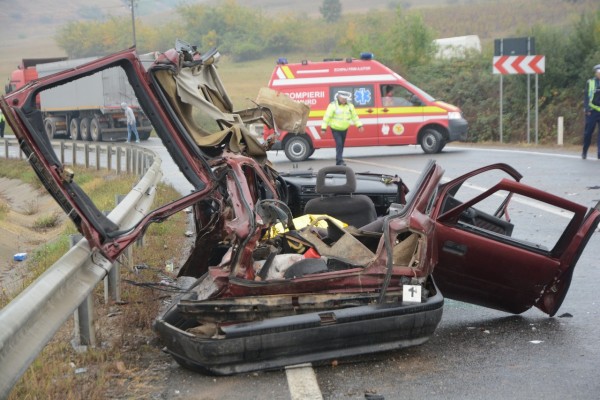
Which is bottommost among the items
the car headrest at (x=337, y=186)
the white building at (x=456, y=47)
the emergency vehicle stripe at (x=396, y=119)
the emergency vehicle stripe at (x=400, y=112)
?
the emergency vehicle stripe at (x=396, y=119)

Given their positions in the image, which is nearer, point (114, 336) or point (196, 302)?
point (196, 302)

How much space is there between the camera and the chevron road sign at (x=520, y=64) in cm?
2772

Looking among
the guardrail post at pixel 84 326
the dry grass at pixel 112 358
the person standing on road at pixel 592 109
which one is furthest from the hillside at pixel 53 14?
the guardrail post at pixel 84 326

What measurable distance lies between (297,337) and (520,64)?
2340 centimetres

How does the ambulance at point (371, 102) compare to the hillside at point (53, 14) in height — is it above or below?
below

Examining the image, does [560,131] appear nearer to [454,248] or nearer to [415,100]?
[415,100]

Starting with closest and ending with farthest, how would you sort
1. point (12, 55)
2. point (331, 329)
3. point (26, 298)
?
1. point (26, 298)
2. point (331, 329)
3. point (12, 55)

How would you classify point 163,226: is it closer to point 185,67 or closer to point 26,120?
point 185,67

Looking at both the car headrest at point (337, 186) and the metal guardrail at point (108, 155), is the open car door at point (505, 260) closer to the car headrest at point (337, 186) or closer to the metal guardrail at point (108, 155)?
the car headrest at point (337, 186)

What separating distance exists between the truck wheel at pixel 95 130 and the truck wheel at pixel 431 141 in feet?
58.3

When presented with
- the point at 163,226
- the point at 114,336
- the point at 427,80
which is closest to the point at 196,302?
the point at 114,336

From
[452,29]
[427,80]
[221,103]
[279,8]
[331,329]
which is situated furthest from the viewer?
[279,8]

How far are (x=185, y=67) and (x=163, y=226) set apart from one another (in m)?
A: 5.09

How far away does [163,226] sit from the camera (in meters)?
12.6
